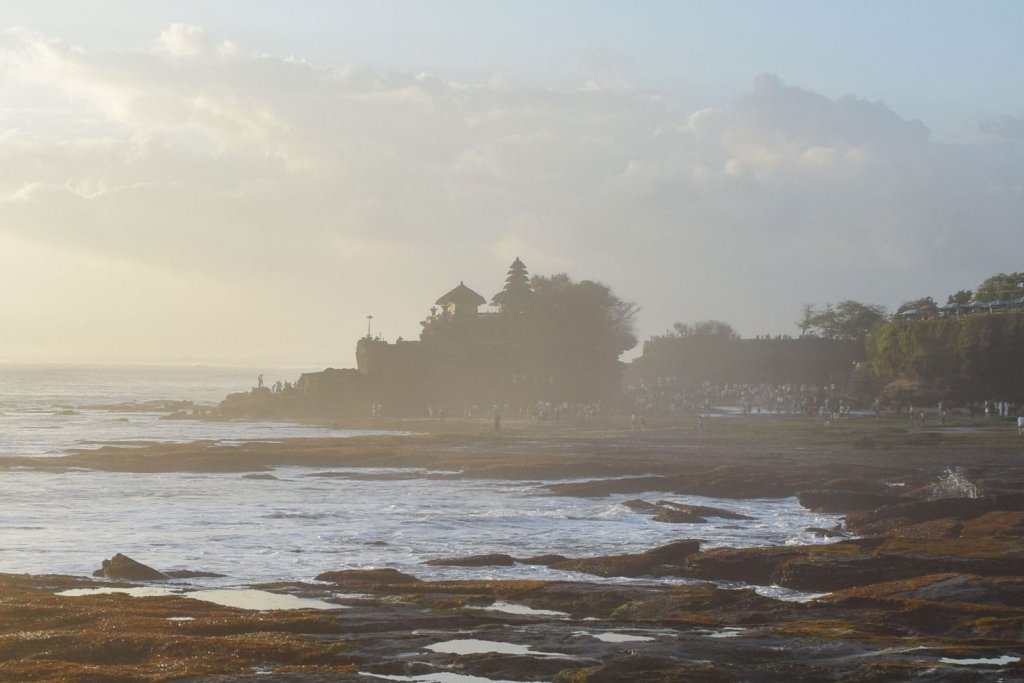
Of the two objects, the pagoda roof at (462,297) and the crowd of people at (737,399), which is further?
the pagoda roof at (462,297)

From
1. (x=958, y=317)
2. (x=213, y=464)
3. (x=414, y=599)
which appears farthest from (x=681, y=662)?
(x=958, y=317)

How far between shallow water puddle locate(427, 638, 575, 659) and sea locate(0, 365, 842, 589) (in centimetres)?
601

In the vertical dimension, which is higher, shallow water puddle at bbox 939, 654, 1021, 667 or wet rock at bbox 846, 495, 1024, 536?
wet rock at bbox 846, 495, 1024, 536

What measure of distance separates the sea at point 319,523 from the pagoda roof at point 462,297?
5556 cm

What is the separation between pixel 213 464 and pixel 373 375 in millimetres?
48563

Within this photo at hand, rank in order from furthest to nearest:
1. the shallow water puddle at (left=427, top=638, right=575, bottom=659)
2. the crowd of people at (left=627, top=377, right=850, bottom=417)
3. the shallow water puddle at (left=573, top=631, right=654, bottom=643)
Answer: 1. the crowd of people at (left=627, top=377, right=850, bottom=417)
2. the shallow water puddle at (left=573, top=631, right=654, bottom=643)
3. the shallow water puddle at (left=427, top=638, right=575, bottom=659)

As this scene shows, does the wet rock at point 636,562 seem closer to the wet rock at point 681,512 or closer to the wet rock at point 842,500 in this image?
the wet rock at point 681,512

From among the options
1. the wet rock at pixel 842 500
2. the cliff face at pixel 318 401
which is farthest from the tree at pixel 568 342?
the wet rock at pixel 842 500

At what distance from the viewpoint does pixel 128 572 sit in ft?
70.6

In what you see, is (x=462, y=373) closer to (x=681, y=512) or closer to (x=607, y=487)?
(x=607, y=487)

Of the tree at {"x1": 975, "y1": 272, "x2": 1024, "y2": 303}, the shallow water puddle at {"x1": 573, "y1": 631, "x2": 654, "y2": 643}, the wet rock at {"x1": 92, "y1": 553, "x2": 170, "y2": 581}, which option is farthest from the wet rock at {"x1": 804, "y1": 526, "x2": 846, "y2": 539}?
the tree at {"x1": 975, "y1": 272, "x2": 1024, "y2": 303}

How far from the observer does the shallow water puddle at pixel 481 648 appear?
1486 cm

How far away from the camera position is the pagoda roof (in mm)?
102188

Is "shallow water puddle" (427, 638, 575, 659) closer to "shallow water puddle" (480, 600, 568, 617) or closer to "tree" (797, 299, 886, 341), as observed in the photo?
"shallow water puddle" (480, 600, 568, 617)
